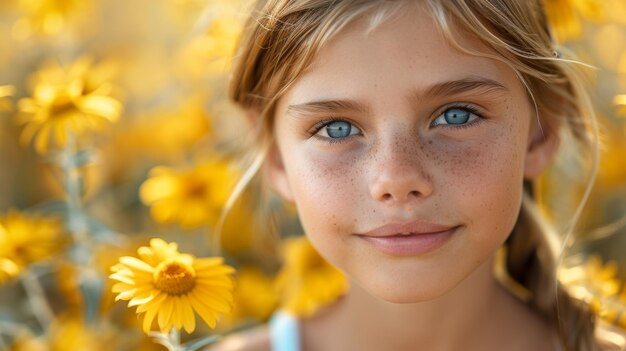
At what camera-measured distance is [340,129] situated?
3.88 feet

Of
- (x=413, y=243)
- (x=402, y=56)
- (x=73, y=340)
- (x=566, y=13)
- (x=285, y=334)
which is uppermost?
(x=566, y=13)

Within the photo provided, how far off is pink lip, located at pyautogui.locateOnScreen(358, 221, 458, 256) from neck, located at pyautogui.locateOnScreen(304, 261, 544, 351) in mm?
217

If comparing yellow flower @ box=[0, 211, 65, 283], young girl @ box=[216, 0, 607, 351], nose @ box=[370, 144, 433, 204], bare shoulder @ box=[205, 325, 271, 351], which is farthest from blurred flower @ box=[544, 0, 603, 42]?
yellow flower @ box=[0, 211, 65, 283]

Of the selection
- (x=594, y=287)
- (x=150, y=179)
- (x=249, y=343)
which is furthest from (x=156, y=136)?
(x=594, y=287)

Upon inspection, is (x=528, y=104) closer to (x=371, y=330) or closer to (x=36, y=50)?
(x=371, y=330)

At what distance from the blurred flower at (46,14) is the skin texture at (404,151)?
0.85m

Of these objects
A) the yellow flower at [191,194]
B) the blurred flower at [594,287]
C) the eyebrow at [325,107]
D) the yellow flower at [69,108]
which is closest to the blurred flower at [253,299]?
the yellow flower at [191,194]

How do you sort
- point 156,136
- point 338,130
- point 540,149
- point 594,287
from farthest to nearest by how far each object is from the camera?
point 156,136
point 594,287
point 540,149
point 338,130

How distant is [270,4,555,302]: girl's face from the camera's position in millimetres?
1111

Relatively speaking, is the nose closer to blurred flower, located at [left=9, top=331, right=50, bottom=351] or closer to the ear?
the ear

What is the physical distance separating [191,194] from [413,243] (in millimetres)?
809

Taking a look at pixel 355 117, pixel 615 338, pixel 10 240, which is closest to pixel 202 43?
pixel 10 240

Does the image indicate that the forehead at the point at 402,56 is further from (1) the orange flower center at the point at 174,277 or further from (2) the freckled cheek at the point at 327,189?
(1) the orange flower center at the point at 174,277

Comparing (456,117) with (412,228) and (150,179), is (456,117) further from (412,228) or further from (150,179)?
(150,179)
